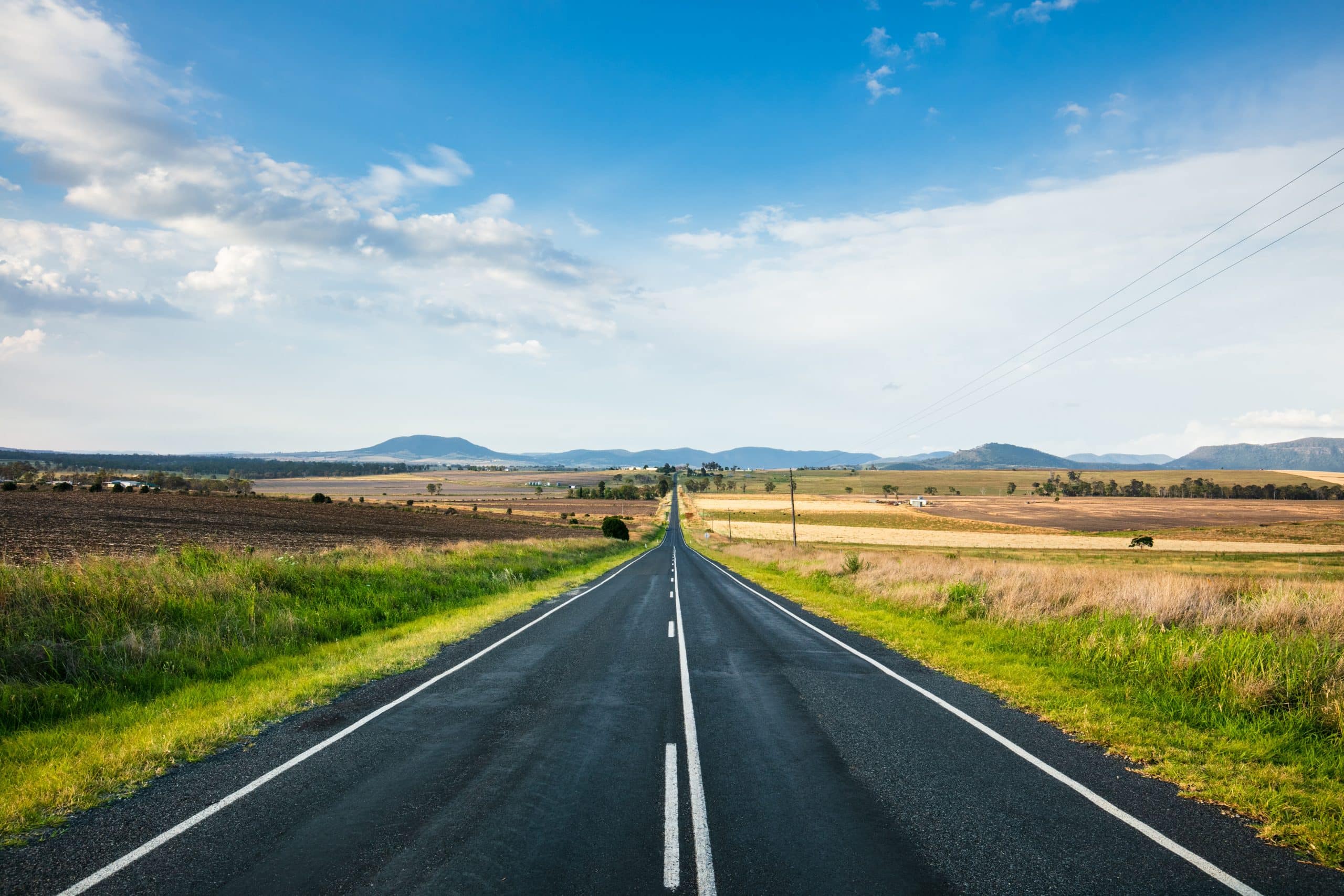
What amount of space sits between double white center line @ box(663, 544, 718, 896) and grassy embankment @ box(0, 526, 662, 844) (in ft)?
17.2

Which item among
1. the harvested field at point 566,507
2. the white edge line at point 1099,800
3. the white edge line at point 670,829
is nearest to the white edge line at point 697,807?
the white edge line at point 670,829

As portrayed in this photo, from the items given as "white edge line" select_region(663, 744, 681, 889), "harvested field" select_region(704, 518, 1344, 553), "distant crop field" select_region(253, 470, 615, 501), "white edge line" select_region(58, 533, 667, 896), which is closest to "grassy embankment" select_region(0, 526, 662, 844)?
"white edge line" select_region(58, 533, 667, 896)

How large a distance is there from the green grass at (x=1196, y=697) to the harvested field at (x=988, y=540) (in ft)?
176

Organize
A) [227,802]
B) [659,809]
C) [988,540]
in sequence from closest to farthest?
[659,809]
[227,802]
[988,540]

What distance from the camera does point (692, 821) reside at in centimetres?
518

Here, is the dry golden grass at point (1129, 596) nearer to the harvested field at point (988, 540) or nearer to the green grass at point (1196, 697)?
the green grass at point (1196, 697)

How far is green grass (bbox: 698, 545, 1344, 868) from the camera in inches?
222

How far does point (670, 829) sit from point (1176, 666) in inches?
348

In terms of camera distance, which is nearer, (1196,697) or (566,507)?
(1196,697)

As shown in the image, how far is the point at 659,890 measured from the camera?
416cm

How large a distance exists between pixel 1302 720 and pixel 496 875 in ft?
30.5

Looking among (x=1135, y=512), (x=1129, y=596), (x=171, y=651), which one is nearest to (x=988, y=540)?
(x=1135, y=512)

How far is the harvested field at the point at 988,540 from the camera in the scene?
192ft

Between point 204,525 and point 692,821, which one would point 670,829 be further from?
point 204,525
